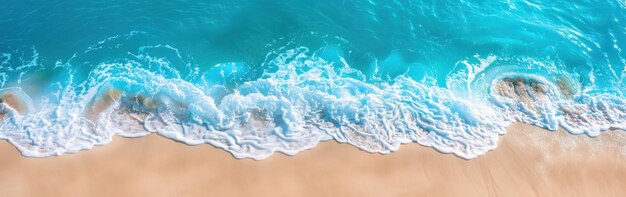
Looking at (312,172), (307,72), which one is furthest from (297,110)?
(312,172)

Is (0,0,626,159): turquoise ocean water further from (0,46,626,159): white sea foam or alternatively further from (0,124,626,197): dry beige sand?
(0,124,626,197): dry beige sand

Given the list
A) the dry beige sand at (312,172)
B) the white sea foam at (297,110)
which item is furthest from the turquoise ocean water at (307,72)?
the dry beige sand at (312,172)

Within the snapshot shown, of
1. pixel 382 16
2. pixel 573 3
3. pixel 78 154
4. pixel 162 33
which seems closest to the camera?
pixel 78 154

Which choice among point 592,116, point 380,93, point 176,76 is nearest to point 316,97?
point 380,93

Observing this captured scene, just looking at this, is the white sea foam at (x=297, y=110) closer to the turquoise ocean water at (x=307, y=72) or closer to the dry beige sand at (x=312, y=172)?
the turquoise ocean water at (x=307, y=72)

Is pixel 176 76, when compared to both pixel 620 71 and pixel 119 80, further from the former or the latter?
pixel 620 71
